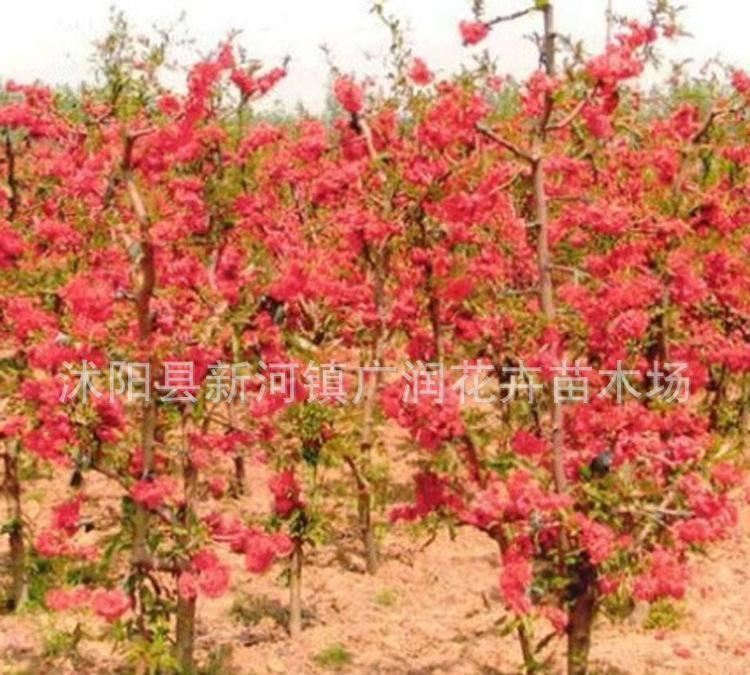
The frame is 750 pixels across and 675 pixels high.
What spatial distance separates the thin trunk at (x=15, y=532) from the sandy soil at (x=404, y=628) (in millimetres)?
297

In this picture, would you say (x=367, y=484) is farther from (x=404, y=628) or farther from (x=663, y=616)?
(x=663, y=616)

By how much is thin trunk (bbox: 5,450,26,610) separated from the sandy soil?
30cm

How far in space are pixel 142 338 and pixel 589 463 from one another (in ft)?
12.3

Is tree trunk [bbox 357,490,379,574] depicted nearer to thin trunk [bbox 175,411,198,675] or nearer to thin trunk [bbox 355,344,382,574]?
thin trunk [bbox 355,344,382,574]

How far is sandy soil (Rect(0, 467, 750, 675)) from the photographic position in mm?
10844

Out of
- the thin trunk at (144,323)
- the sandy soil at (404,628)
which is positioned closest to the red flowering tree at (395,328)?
the thin trunk at (144,323)

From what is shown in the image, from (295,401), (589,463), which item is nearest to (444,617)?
(295,401)

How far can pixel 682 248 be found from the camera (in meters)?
10.5

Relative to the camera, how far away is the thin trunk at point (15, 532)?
1158cm

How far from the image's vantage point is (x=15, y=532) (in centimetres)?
1172

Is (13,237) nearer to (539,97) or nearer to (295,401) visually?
(295,401)

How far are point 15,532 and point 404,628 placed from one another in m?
4.74

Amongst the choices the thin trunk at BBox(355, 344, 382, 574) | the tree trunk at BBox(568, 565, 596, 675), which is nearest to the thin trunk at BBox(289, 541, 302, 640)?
the thin trunk at BBox(355, 344, 382, 574)

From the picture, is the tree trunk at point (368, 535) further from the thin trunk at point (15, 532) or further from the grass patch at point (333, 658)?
the thin trunk at point (15, 532)
